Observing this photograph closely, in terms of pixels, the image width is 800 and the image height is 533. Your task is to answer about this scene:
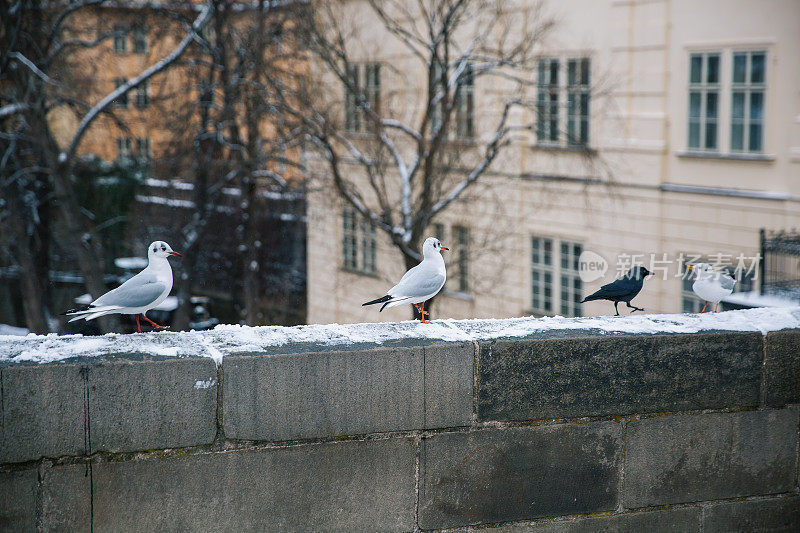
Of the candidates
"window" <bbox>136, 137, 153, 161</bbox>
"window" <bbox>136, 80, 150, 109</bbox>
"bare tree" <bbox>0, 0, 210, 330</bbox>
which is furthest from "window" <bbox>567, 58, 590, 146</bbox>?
"window" <bbox>136, 137, 153, 161</bbox>

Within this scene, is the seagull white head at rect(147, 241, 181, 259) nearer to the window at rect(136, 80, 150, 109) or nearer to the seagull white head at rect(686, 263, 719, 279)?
the seagull white head at rect(686, 263, 719, 279)

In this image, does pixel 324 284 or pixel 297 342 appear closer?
pixel 297 342

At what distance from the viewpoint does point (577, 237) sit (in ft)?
63.3

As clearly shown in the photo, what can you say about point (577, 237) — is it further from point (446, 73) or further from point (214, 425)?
point (214, 425)

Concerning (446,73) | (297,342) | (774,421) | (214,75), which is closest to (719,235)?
(446,73)

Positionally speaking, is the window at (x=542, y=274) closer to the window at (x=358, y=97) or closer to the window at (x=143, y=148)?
the window at (x=358, y=97)

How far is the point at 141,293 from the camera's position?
3730 mm

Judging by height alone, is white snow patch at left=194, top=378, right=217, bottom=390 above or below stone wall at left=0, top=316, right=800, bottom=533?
above

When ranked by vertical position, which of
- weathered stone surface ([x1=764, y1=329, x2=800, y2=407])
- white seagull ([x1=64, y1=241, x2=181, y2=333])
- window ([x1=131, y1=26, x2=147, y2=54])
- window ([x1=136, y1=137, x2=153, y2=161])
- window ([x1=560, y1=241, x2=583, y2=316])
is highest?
window ([x1=131, y1=26, x2=147, y2=54])

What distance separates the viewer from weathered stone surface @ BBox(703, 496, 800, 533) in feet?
12.6

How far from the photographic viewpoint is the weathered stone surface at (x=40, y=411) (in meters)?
3.11

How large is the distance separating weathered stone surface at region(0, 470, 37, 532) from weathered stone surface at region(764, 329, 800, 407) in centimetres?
292

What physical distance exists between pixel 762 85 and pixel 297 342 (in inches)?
575

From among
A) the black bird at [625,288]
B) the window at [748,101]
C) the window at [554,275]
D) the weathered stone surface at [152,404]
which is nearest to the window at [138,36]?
the window at [554,275]
